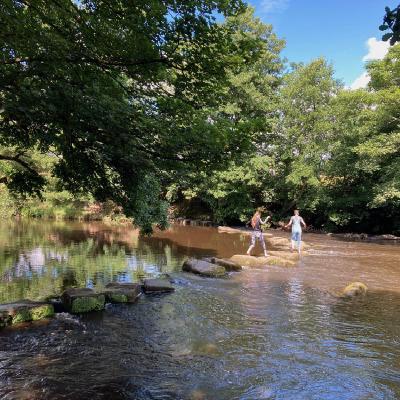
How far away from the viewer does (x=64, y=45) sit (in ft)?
18.5

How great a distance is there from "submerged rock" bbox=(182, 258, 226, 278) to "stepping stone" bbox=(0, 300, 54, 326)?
19.0ft

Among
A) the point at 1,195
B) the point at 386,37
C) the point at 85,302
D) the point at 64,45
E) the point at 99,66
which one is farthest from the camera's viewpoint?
the point at 1,195

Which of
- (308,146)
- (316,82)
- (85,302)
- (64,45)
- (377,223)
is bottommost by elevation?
(85,302)

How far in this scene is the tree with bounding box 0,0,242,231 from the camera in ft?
Result: 18.8

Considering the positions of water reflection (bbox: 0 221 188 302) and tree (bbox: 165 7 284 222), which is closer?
water reflection (bbox: 0 221 188 302)

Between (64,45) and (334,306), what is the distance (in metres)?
8.26

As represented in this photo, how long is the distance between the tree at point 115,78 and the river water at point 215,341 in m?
3.29

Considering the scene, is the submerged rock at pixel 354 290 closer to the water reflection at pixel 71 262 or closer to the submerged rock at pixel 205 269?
the submerged rock at pixel 205 269

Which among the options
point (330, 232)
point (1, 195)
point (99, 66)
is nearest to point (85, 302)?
point (99, 66)

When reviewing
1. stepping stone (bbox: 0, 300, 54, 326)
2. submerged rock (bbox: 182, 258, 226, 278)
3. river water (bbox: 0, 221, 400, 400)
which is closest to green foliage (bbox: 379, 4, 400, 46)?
river water (bbox: 0, 221, 400, 400)

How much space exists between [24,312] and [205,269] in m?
6.49

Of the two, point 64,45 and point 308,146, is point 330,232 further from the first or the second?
point 64,45

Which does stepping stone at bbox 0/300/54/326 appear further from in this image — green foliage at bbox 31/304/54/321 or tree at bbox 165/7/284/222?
tree at bbox 165/7/284/222

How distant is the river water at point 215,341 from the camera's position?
232 inches
